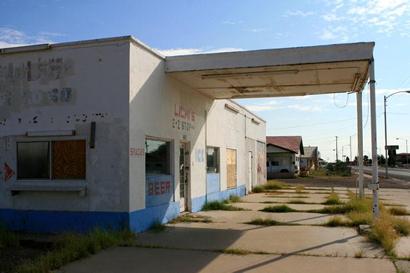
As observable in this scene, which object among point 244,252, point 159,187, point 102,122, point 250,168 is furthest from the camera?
point 250,168

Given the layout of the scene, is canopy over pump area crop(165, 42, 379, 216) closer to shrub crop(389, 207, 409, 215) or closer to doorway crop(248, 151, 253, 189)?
shrub crop(389, 207, 409, 215)

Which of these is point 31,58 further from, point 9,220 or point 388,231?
point 388,231

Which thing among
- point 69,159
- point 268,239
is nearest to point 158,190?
point 69,159

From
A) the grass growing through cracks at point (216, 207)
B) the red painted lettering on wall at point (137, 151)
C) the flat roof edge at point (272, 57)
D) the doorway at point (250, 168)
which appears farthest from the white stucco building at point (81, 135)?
the doorway at point (250, 168)

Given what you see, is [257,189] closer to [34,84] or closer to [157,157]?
[157,157]

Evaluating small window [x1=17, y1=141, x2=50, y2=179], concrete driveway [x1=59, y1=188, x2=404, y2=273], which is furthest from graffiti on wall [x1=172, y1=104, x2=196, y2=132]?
small window [x1=17, y1=141, x2=50, y2=179]

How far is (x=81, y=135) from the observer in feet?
39.3

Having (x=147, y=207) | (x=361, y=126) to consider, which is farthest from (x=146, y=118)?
(x=361, y=126)

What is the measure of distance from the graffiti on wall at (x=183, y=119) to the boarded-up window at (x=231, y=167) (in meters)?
5.60

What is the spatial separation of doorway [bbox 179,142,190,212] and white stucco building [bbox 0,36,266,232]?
214 cm

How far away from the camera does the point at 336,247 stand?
407 inches

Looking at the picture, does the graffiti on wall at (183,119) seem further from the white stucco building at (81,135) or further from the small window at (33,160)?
the small window at (33,160)

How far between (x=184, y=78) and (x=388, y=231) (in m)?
7.18

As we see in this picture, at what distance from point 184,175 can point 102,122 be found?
4.89 meters
